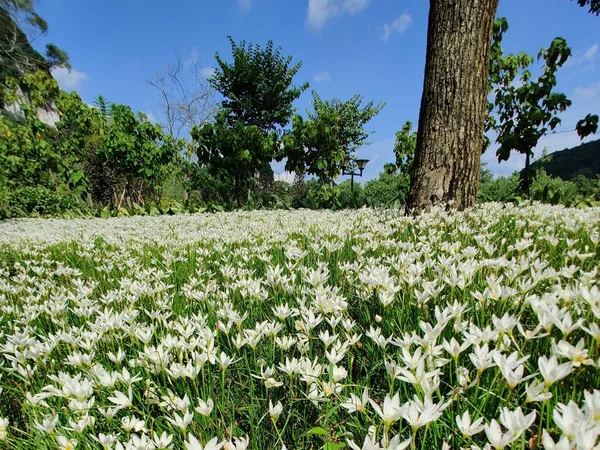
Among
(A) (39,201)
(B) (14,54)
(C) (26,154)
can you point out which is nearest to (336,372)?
(C) (26,154)

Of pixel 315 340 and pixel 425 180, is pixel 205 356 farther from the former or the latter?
pixel 425 180

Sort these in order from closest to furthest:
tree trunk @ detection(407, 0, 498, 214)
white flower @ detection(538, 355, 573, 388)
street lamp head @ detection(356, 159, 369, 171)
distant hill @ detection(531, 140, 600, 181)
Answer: white flower @ detection(538, 355, 573, 388) < tree trunk @ detection(407, 0, 498, 214) < street lamp head @ detection(356, 159, 369, 171) < distant hill @ detection(531, 140, 600, 181)

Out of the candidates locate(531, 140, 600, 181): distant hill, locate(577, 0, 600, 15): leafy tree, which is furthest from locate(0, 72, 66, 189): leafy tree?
locate(531, 140, 600, 181): distant hill

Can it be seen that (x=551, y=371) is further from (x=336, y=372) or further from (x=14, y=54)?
(x=14, y=54)

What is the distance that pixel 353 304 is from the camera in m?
2.01

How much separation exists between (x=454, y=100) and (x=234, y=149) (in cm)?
1121

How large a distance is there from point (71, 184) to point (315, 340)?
18482 mm

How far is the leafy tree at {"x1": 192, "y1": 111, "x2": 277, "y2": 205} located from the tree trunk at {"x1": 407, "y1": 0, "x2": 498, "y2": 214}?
10124 millimetres

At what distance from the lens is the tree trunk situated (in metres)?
4.49

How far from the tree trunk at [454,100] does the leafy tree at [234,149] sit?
10.1m

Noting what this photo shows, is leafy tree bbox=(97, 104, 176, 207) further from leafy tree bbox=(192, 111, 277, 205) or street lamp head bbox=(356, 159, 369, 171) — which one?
street lamp head bbox=(356, 159, 369, 171)

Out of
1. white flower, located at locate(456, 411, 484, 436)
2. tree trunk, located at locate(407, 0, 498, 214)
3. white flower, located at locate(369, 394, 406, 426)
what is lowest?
white flower, located at locate(456, 411, 484, 436)

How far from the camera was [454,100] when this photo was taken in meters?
4.54

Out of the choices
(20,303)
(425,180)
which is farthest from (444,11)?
(20,303)
